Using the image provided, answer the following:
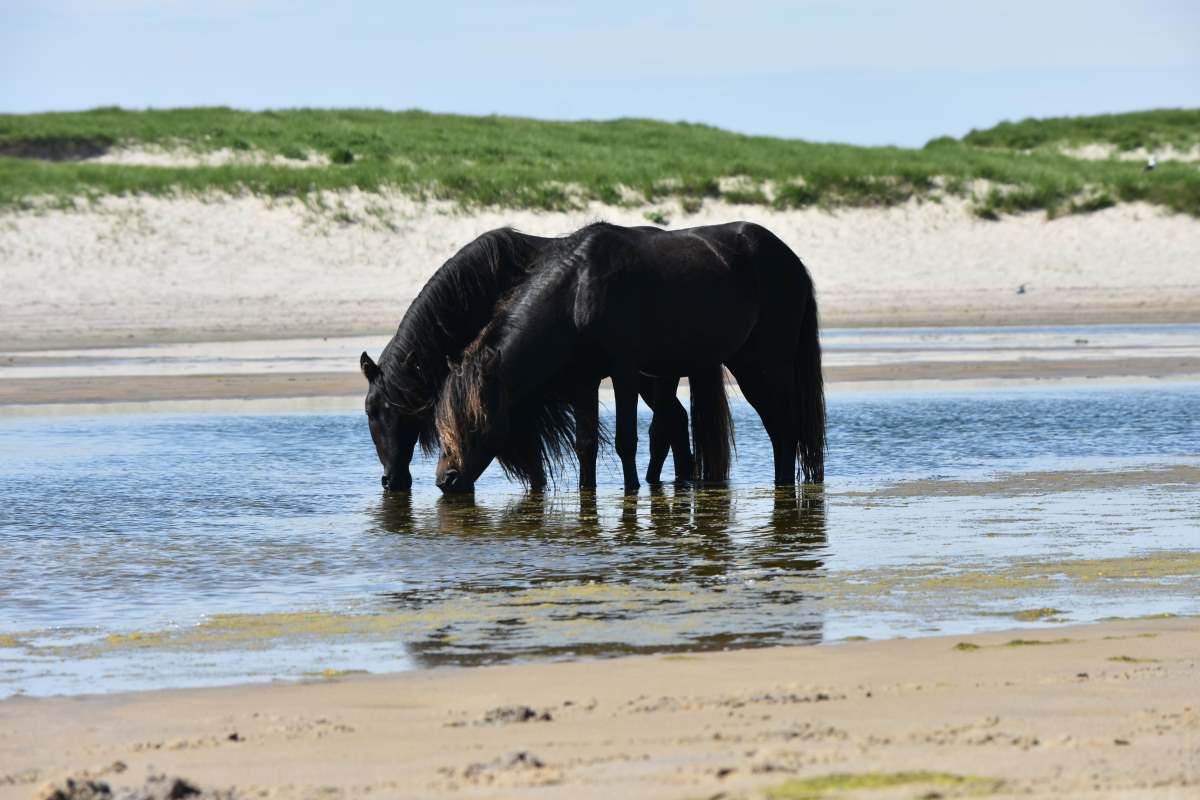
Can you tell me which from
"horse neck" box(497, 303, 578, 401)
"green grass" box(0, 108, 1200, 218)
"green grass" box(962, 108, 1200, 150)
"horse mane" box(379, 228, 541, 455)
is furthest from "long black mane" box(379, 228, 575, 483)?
"green grass" box(962, 108, 1200, 150)

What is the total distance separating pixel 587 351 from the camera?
9.13 metres

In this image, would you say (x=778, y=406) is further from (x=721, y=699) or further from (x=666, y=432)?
(x=721, y=699)

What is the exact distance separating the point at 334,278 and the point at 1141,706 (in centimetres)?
2612

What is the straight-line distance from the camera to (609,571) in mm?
6574

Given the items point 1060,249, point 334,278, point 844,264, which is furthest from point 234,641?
point 1060,249

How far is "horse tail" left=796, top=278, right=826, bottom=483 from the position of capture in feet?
32.6

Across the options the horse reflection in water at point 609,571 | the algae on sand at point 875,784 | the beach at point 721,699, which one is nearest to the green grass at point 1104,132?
the beach at point 721,699

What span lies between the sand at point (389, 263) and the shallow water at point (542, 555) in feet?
47.6

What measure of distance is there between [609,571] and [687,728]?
2.73 m

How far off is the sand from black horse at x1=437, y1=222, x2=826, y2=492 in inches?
594

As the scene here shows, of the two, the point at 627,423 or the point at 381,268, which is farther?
the point at 381,268

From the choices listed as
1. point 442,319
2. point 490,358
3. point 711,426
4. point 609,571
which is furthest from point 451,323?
point 609,571

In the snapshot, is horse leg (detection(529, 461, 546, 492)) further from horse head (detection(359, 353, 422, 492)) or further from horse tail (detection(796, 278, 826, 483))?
horse tail (detection(796, 278, 826, 483))

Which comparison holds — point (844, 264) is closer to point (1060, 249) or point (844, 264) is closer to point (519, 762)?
point (1060, 249)
